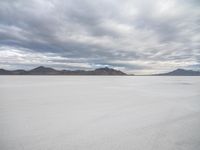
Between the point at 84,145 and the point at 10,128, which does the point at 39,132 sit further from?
the point at 84,145

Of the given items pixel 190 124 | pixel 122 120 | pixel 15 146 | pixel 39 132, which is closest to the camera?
pixel 15 146

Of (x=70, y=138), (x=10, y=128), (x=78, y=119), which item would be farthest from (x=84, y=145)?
(x=10, y=128)

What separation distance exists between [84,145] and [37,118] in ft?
5.88

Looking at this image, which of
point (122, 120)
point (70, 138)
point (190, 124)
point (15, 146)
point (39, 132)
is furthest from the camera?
point (122, 120)

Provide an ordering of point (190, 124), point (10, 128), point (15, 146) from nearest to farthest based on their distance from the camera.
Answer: point (15, 146) → point (10, 128) → point (190, 124)

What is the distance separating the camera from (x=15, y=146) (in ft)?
6.93

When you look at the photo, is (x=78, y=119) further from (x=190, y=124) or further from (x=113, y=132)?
(x=190, y=124)

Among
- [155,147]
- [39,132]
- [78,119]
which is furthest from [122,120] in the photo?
[39,132]

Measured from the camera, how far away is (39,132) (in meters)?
2.61

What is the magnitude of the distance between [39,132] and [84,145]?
39.2 inches

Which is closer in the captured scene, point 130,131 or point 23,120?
point 130,131

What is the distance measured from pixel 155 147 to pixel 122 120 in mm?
1301

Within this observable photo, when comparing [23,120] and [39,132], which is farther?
[23,120]

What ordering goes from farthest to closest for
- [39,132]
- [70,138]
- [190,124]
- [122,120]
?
1. [122,120]
2. [190,124]
3. [39,132]
4. [70,138]
